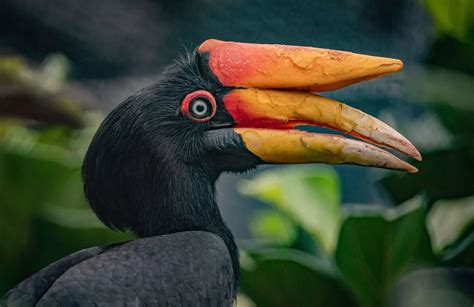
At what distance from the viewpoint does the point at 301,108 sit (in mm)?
1555

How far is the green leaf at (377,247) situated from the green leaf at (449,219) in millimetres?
180

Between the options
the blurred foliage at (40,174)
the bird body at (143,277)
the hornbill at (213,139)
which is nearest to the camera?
the bird body at (143,277)

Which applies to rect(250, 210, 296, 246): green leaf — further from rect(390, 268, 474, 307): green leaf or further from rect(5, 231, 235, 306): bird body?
rect(5, 231, 235, 306): bird body

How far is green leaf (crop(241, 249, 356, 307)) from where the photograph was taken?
2062 mm

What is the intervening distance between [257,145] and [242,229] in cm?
63

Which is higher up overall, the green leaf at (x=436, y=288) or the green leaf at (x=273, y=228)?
the green leaf at (x=273, y=228)

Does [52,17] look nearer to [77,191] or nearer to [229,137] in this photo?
[77,191]

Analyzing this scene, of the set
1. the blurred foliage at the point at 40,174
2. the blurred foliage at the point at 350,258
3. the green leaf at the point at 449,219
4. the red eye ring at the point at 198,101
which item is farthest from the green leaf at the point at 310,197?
the red eye ring at the point at 198,101

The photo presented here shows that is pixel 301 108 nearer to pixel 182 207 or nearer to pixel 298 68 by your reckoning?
pixel 298 68

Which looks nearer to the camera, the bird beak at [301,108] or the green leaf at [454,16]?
the bird beak at [301,108]

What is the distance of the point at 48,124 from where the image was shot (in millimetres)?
2164

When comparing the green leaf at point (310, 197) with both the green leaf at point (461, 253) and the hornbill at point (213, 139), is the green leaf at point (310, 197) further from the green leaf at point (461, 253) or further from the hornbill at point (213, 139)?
the hornbill at point (213, 139)

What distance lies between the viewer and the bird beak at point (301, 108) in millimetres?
1535

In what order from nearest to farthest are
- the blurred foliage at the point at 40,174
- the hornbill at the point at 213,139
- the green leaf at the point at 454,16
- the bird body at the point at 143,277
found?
the bird body at the point at 143,277, the hornbill at the point at 213,139, the blurred foliage at the point at 40,174, the green leaf at the point at 454,16
